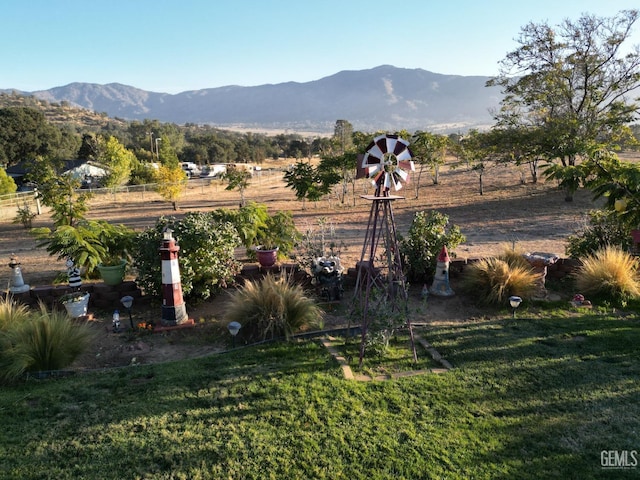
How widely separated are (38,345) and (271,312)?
8.47 feet

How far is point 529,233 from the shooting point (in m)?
13.2

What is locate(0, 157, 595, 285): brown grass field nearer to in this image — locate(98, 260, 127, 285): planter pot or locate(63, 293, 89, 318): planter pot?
locate(98, 260, 127, 285): planter pot

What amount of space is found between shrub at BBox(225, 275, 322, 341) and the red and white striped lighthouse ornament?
0.76m

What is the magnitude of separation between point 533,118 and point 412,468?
21.4 meters

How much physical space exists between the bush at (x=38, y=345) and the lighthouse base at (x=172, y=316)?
1055 millimetres

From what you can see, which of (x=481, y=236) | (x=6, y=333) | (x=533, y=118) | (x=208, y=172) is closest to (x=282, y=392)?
(x=6, y=333)

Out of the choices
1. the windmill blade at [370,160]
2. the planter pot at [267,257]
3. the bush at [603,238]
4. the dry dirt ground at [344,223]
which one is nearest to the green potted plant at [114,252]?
the dry dirt ground at [344,223]

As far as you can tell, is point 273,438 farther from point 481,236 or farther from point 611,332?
point 481,236

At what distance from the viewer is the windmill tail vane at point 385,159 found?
472 cm

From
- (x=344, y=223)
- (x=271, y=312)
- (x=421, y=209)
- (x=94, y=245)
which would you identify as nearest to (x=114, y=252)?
(x=94, y=245)

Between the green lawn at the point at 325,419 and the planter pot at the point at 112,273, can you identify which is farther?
the planter pot at the point at 112,273

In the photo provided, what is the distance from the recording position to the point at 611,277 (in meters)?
6.73

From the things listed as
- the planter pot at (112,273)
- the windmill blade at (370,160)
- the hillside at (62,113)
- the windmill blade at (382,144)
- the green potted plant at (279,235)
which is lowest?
the planter pot at (112,273)

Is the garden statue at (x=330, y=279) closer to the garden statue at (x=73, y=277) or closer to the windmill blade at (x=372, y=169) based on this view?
the windmill blade at (x=372, y=169)
